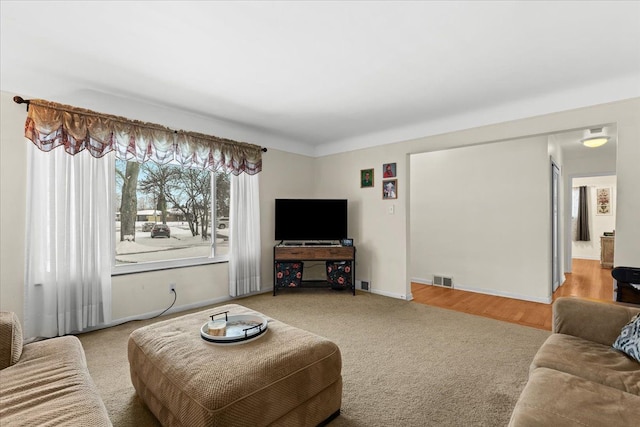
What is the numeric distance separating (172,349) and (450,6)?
8.23 feet

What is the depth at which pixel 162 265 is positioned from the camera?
11.9ft

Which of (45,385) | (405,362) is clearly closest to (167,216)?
(45,385)

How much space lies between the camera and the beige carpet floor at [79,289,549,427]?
182cm

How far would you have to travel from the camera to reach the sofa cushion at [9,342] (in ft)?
4.99

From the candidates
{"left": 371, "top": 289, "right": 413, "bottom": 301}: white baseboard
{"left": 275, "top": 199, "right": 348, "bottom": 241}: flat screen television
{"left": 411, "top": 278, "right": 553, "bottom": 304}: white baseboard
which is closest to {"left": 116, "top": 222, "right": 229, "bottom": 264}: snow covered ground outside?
{"left": 275, "top": 199, "right": 348, "bottom": 241}: flat screen television

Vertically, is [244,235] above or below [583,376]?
above

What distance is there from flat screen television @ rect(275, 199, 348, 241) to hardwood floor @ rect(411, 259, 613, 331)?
5.05ft

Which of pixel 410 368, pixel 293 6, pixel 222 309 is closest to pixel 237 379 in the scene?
pixel 222 309

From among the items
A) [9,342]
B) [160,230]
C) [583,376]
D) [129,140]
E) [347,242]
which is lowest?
[583,376]

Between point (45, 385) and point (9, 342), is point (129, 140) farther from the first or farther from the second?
point (45, 385)

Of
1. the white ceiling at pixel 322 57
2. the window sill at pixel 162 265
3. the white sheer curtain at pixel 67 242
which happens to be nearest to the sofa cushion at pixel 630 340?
the white ceiling at pixel 322 57

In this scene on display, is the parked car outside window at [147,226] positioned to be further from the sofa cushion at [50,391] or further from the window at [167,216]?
the sofa cushion at [50,391]

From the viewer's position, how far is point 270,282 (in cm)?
471

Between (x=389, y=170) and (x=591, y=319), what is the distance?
2.92 meters
